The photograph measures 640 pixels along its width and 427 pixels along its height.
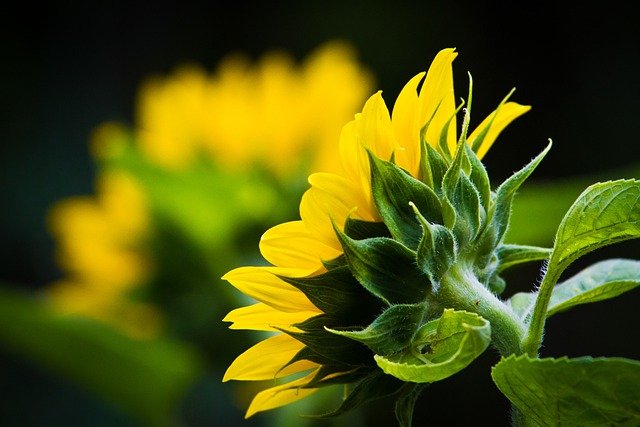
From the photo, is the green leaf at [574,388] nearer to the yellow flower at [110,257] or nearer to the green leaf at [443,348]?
the green leaf at [443,348]

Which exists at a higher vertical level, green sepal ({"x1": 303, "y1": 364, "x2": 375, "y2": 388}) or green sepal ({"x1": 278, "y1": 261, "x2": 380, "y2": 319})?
green sepal ({"x1": 278, "y1": 261, "x2": 380, "y2": 319})

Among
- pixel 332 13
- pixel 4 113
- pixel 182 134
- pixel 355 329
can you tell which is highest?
pixel 332 13

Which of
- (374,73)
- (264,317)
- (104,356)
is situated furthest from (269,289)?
(374,73)

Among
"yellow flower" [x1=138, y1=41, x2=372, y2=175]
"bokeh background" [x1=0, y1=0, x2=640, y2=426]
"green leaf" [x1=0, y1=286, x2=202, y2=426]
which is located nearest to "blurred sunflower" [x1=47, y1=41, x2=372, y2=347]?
"yellow flower" [x1=138, y1=41, x2=372, y2=175]

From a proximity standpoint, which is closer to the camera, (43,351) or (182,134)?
(43,351)

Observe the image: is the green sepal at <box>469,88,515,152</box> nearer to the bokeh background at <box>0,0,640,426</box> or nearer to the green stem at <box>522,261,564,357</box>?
the green stem at <box>522,261,564,357</box>

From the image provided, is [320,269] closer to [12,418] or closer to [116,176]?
[116,176]

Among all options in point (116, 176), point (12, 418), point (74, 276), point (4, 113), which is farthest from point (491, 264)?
point (4, 113)
